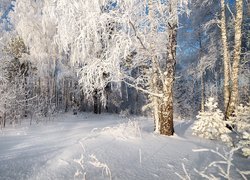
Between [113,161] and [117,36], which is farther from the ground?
[117,36]

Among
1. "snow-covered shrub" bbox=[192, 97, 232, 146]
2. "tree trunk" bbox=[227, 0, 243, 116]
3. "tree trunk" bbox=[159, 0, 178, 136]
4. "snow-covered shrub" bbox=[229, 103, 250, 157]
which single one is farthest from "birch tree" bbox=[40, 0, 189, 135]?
"tree trunk" bbox=[227, 0, 243, 116]

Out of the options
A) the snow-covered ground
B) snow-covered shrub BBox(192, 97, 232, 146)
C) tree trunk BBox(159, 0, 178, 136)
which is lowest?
the snow-covered ground

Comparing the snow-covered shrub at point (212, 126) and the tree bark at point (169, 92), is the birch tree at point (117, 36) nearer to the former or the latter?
the tree bark at point (169, 92)

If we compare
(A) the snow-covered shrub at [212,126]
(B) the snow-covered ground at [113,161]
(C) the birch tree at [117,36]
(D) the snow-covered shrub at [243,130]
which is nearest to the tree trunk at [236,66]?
(A) the snow-covered shrub at [212,126]

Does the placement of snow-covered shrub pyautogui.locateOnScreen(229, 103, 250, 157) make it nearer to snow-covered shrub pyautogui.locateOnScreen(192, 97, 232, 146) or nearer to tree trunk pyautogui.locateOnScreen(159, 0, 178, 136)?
snow-covered shrub pyautogui.locateOnScreen(192, 97, 232, 146)

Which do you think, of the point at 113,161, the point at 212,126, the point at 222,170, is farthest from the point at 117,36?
the point at 222,170

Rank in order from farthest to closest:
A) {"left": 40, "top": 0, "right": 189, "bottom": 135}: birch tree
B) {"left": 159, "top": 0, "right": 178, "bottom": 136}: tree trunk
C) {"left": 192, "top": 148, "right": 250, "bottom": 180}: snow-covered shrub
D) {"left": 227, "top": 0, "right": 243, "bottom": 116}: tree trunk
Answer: {"left": 227, "top": 0, "right": 243, "bottom": 116}: tree trunk, {"left": 159, "top": 0, "right": 178, "bottom": 136}: tree trunk, {"left": 40, "top": 0, "right": 189, "bottom": 135}: birch tree, {"left": 192, "top": 148, "right": 250, "bottom": 180}: snow-covered shrub

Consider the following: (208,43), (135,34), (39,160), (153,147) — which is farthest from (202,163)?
(208,43)

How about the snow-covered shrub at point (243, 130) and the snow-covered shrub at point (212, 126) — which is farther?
the snow-covered shrub at point (212, 126)

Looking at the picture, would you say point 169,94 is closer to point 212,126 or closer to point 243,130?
point 212,126

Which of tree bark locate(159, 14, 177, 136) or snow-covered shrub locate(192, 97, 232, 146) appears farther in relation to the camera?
snow-covered shrub locate(192, 97, 232, 146)

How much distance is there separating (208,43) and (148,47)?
1275cm

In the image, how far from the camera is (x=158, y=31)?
7.44 metres

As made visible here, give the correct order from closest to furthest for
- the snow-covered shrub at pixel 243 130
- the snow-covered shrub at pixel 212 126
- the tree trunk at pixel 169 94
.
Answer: the snow-covered shrub at pixel 243 130 → the tree trunk at pixel 169 94 → the snow-covered shrub at pixel 212 126
